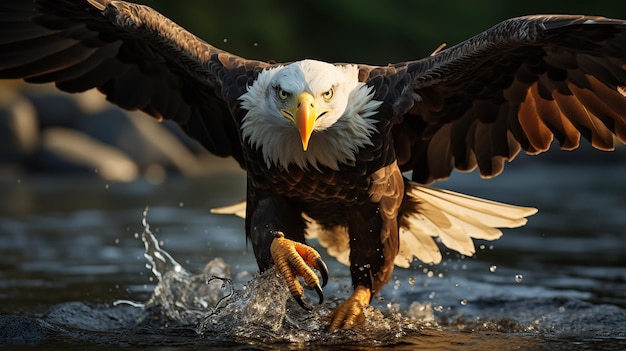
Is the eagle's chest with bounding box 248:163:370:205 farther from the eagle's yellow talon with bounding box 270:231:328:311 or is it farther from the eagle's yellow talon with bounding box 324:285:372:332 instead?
the eagle's yellow talon with bounding box 324:285:372:332

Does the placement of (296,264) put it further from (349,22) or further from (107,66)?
(349,22)

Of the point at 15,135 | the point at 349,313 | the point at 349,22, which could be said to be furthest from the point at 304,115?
the point at 349,22

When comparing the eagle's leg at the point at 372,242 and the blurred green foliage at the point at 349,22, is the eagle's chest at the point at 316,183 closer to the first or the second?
the eagle's leg at the point at 372,242

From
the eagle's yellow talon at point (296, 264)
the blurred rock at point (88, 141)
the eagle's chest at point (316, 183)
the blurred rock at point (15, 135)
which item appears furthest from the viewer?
the blurred rock at point (15, 135)

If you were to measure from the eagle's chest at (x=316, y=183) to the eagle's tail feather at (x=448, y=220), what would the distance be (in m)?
0.77

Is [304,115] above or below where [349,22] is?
below

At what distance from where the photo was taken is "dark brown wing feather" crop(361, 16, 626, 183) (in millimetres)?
5020

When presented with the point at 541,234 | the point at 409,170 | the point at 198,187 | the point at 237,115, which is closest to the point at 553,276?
the point at 409,170

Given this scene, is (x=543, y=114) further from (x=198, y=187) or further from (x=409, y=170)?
(x=198, y=187)

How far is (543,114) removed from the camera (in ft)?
18.7

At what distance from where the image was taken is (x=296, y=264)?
495 cm

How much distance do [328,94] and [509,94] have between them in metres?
1.16

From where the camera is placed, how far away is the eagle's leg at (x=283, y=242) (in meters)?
4.95

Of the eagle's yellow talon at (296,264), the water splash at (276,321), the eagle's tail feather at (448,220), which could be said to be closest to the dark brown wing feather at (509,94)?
the eagle's tail feather at (448,220)
